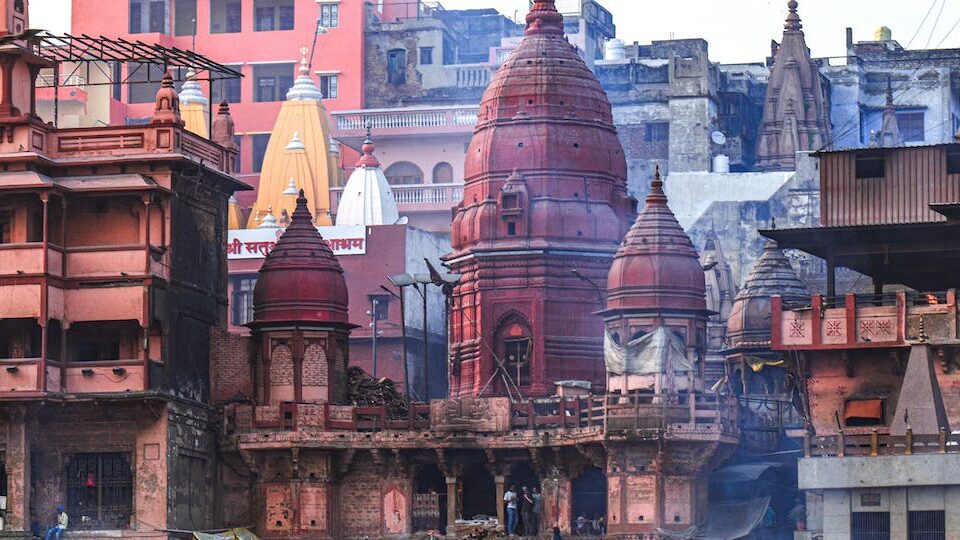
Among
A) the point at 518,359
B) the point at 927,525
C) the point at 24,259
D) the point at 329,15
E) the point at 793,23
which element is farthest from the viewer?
the point at 329,15

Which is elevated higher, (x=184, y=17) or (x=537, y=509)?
(x=184, y=17)

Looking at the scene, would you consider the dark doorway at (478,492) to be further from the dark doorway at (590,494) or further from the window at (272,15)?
the window at (272,15)

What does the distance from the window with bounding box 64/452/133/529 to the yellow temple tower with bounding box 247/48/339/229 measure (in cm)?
2573

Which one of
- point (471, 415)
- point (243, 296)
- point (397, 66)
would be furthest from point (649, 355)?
point (397, 66)

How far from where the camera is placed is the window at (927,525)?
56312mm

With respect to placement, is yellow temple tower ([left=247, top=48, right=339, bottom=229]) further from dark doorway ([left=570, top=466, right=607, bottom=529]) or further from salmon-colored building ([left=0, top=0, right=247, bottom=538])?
dark doorway ([left=570, top=466, right=607, bottom=529])

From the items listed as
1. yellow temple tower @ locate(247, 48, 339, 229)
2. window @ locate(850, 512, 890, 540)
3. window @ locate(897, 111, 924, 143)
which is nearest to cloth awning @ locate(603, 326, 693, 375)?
window @ locate(850, 512, 890, 540)

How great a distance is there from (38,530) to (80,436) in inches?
91.3

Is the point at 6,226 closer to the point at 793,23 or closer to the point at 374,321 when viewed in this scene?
the point at 374,321

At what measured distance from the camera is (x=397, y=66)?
95.0 meters

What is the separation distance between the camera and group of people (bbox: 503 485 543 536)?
6406 centimetres

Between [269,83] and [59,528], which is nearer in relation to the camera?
[59,528]

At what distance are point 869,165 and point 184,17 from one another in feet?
131

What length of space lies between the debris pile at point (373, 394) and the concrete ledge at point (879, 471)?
12324 millimetres
